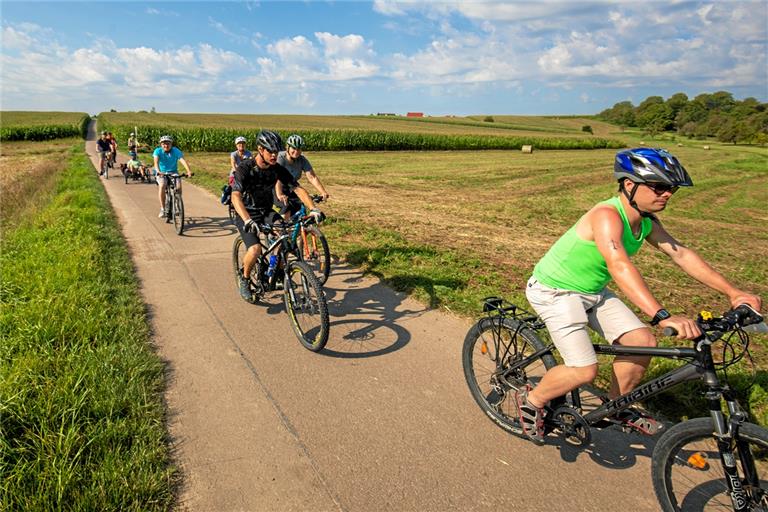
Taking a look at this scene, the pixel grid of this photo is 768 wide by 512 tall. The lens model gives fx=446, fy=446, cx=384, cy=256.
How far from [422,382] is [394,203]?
11803 millimetres

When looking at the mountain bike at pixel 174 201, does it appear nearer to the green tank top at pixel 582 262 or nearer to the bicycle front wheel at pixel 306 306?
the bicycle front wheel at pixel 306 306

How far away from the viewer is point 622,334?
2.85 m

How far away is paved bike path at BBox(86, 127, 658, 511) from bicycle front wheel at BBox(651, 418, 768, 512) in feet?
0.83

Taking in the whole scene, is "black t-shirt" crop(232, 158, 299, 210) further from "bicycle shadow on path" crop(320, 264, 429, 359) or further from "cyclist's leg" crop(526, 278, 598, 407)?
"cyclist's leg" crop(526, 278, 598, 407)

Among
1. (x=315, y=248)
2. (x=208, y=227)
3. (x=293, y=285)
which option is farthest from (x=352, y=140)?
(x=293, y=285)

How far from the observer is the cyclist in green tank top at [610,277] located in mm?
2568

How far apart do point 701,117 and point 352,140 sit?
80.8 metres

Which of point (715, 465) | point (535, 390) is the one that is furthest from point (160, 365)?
point (715, 465)

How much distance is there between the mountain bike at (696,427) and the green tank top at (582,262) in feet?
1.41

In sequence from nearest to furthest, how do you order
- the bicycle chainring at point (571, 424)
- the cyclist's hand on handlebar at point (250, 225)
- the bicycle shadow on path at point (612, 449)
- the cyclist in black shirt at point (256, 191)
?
the bicycle chainring at point (571, 424) < the bicycle shadow on path at point (612, 449) < the cyclist's hand on handlebar at point (250, 225) < the cyclist in black shirt at point (256, 191)

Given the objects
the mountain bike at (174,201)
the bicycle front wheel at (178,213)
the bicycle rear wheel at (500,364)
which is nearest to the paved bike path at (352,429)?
the bicycle rear wheel at (500,364)

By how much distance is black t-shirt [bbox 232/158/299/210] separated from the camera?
536 cm

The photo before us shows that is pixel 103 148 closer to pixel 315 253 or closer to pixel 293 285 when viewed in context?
pixel 315 253

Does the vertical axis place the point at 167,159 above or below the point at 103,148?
below
